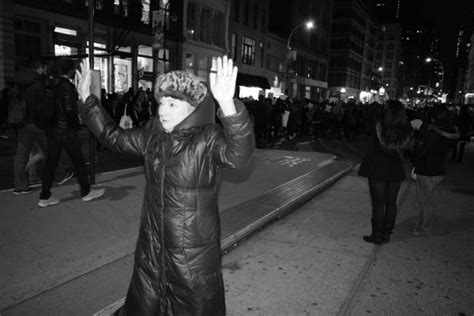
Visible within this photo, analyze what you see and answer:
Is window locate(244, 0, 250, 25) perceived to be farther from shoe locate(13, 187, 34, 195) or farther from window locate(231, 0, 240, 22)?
shoe locate(13, 187, 34, 195)

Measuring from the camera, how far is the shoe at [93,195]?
6206mm

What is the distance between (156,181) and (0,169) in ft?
25.7

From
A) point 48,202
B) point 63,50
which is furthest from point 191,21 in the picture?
point 48,202

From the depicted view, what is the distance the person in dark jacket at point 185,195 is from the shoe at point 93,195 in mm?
3989

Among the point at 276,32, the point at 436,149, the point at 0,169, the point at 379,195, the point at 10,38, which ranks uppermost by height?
the point at 276,32

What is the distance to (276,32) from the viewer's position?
4375 cm

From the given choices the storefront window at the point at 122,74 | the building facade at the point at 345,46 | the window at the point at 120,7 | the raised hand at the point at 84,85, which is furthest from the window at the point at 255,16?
the raised hand at the point at 84,85

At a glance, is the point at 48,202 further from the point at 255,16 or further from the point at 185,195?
the point at 255,16

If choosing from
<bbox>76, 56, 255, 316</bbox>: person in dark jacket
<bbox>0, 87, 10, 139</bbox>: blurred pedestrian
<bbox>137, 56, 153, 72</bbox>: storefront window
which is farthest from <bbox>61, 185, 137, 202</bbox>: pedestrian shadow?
<bbox>137, 56, 153, 72</bbox>: storefront window

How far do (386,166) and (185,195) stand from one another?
11.3ft

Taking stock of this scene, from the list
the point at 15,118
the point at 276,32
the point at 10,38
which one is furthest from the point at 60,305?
the point at 276,32

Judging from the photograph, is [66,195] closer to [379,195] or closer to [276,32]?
[379,195]

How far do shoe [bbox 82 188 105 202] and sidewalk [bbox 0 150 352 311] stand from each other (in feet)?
0.27

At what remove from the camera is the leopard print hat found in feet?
7.94
